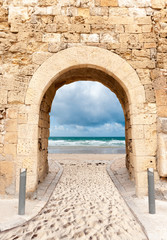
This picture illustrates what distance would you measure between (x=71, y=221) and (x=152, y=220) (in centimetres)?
131

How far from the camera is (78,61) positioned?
3.97m

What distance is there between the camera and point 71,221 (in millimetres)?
2602

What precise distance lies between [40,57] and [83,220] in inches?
144

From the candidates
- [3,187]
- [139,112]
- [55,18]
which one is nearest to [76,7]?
[55,18]

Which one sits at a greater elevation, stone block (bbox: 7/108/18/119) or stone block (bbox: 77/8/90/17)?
stone block (bbox: 77/8/90/17)

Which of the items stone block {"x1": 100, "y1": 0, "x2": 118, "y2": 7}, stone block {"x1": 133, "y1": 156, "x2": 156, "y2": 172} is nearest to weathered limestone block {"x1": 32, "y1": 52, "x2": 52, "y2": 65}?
stone block {"x1": 100, "y1": 0, "x2": 118, "y2": 7}

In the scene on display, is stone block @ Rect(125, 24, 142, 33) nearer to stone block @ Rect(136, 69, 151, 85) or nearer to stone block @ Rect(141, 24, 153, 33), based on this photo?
stone block @ Rect(141, 24, 153, 33)

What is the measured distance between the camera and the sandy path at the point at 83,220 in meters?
2.23

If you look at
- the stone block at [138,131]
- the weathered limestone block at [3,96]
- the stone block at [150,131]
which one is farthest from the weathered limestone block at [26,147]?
the stone block at [150,131]

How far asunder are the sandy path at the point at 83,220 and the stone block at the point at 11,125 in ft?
6.01

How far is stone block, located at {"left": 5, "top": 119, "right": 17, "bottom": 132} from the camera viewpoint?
370 cm

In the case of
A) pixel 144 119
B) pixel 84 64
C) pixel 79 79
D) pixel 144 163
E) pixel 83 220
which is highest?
pixel 79 79

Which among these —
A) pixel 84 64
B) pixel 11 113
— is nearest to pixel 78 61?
pixel 84 64

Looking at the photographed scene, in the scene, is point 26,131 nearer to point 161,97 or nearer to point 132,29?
point 161,97
